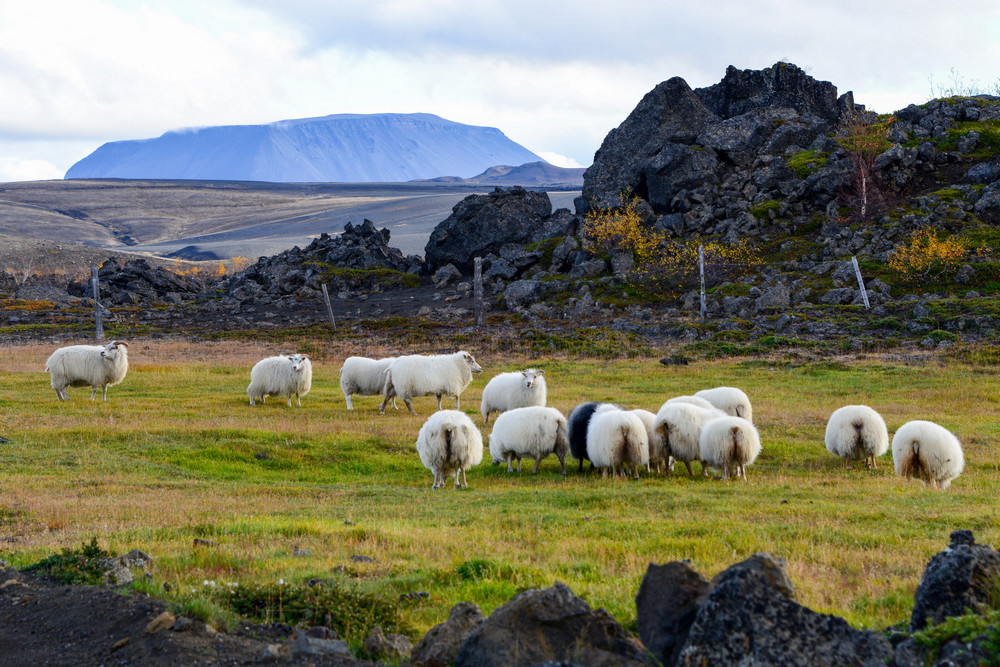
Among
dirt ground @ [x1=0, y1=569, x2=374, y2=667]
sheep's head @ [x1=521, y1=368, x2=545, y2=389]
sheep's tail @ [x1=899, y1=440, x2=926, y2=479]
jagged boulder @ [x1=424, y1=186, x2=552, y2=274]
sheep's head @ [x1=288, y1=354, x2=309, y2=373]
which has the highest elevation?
jagged boulder @ [x1=424, y1=186, x2=552, y2=274]

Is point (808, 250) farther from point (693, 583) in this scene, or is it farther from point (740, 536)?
point (693, 583)

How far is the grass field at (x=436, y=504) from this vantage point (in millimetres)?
8547

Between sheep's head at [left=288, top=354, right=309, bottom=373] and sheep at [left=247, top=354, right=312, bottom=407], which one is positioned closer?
sheep's head at [left=288, top=354, right=309, bottom=373]

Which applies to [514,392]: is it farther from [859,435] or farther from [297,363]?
[859,435]

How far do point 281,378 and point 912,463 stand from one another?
703 inches

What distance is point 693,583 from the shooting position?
19.1ft

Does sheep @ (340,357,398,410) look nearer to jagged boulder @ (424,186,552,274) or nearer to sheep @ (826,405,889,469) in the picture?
sheep @ (826,405,889,469)

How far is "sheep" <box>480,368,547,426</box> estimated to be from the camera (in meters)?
22.1

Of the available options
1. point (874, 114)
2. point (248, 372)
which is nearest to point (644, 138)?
point (874, 114)

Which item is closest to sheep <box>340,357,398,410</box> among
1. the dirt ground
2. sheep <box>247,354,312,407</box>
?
sheep <box>247,354,312,407</box>

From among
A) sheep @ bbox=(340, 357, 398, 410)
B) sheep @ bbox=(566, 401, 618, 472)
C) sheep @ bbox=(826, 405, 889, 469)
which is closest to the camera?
sheep @ bbox=(826, 405, 889, 469)

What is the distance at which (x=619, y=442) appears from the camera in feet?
53.2

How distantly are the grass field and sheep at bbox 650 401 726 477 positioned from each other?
714mm

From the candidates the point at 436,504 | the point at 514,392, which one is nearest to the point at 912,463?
the point at 436,504
